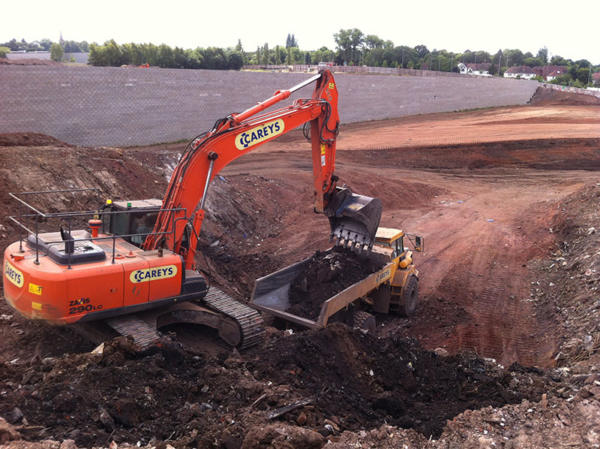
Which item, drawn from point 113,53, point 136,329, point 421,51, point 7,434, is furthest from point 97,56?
point 421,51

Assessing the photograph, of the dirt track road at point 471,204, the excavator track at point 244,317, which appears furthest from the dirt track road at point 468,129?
the excavator track at point 244,317

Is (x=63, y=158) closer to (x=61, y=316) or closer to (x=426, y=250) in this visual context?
(x=61, y=316)

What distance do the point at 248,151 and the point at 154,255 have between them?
106 inches

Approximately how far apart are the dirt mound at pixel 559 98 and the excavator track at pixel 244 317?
53750 mm

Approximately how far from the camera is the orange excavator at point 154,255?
25.8ft

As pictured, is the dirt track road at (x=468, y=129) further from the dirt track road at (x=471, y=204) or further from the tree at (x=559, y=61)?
the tree at (x=559, y=61)

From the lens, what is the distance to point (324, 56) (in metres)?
91.4

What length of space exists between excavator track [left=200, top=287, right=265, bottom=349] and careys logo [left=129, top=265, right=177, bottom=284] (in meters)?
1.29

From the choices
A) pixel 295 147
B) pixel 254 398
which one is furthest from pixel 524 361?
pixel 295 147

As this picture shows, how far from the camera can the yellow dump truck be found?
10.9m

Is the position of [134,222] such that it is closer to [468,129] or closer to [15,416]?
[15,416]

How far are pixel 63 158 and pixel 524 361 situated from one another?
13.7 meters

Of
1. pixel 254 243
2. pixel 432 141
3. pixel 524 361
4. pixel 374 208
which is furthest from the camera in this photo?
pixel 432 141

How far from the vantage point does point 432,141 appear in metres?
32.8
